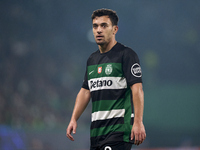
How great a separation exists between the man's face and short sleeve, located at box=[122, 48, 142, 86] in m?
0.22

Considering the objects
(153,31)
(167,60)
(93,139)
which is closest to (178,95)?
(167,60)

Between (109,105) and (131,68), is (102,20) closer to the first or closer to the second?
(131,68)

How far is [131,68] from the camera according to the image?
7.98 feet

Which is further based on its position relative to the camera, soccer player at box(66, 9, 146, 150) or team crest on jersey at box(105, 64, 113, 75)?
team crest on jersey at box(105, 64, 113, 75)

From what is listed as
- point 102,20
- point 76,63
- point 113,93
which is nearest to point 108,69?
point 113,93

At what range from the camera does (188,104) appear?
28.6ft

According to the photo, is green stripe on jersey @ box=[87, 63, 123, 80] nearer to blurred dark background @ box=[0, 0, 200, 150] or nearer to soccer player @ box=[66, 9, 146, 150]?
soccer player @ box=[66, 9, 146, 150]

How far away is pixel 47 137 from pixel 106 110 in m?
6.59

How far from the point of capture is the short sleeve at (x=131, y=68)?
2404 millimetres

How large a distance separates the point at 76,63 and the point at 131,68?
7.15 meters

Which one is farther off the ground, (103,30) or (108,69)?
(103,30)

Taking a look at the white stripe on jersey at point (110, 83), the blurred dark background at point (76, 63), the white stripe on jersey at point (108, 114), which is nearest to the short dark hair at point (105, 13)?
the white stripe on jersey at point (110, 83)

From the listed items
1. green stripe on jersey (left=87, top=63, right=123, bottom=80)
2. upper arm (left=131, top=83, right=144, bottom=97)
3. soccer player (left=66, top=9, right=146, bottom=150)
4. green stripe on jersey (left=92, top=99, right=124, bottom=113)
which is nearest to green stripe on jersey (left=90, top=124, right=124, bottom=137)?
soccer player (left=66, top=9, right=146, bottom=150)

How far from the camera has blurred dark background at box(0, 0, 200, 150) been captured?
28.4 feet
